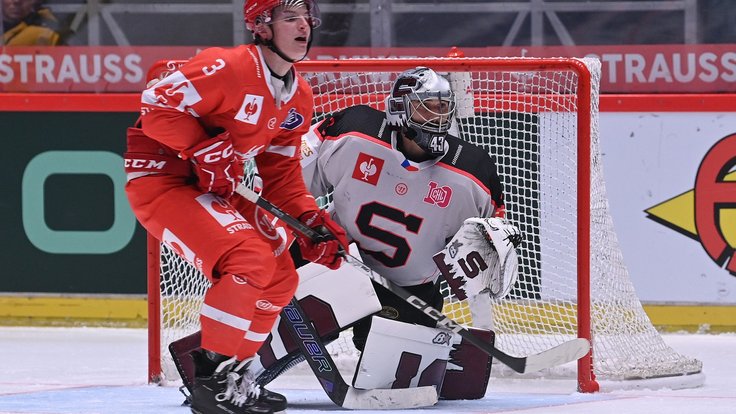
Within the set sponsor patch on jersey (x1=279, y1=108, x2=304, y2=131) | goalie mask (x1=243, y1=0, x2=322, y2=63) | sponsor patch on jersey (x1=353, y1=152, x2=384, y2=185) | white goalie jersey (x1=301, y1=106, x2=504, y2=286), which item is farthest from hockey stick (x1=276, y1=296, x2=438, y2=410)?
goalie mask (x1=243, y1=0, x2=322, y2=63)

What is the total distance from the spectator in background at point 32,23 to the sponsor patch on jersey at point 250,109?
256cm

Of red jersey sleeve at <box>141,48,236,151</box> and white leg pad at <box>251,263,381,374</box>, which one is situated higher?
red jersey sleeve at <box>141,48,236,151</box>

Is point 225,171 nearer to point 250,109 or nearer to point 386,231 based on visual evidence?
point 250,109

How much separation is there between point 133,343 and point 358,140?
5.54ft

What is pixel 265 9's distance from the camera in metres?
3.36

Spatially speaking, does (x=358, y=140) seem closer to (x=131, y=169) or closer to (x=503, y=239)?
(x=503, y=239)

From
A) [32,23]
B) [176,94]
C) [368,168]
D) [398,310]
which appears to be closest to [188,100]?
[176,94]

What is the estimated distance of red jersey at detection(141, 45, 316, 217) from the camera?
3250 mm

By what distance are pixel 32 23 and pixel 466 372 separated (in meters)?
2.70

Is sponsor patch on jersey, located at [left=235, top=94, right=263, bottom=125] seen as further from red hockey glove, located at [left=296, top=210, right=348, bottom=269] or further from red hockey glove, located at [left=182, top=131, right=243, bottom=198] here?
red hockey glove, located at [left=296, top=210, right=348, bottom=269]

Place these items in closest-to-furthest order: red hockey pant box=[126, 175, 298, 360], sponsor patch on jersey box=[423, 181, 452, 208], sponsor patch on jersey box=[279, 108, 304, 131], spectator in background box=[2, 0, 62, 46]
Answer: red hockey pant box=[126, 175, 298, 360] → sponsor patch on jersey box=[279, 108, 304, 131] → sponsor patch on jersey box=[423, 181, 452, 208] → spectator in background box=[2, 0, 62, 46]

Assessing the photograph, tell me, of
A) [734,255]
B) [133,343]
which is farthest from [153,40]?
[734,255]

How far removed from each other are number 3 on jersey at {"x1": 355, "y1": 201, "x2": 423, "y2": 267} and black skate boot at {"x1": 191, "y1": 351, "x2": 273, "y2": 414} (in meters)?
0.76

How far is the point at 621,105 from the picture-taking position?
516cm
